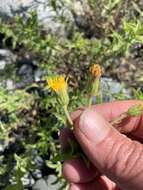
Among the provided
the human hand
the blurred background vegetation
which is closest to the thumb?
the human hand

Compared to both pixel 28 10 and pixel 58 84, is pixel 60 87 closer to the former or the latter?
pixel 58 84

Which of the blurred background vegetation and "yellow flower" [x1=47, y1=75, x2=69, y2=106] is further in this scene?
the blurred background vegetation

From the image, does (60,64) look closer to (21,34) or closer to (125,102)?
(21,34)

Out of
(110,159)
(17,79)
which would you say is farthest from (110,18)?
(110,159)

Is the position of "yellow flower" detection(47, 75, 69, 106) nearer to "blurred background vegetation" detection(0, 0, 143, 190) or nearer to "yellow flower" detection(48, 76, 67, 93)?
"yellow flower" detection(48, 76, 67, 93)

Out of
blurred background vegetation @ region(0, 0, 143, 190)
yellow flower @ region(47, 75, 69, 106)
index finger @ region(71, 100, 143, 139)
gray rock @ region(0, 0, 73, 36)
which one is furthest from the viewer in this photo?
gray rock @ region(0, 0, 73, 36)
